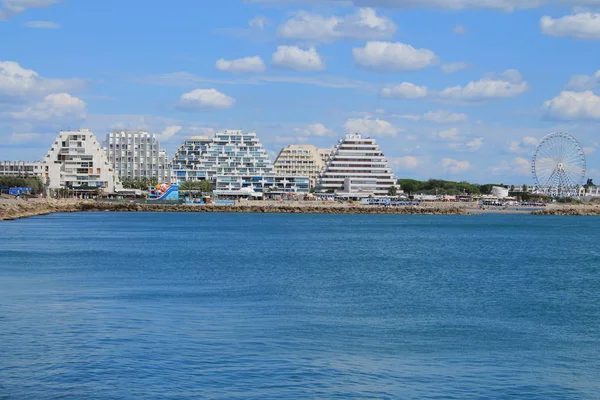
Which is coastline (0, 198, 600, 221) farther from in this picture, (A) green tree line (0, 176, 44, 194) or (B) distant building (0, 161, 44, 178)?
(B) distant building (0, 161, 44, 178)

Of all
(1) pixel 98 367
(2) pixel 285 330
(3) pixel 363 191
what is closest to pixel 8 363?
(1) pixel 98 367

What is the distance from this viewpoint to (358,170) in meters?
192

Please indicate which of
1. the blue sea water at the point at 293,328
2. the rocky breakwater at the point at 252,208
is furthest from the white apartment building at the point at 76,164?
the blue sea water at the point at 293,328

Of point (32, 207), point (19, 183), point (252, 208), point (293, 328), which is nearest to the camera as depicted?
point (293, 328)

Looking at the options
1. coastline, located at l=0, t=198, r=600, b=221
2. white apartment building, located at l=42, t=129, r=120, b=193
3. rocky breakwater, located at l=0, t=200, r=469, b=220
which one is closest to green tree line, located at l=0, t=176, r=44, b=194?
coastline, located at l=0, t=198, r=600, b=221

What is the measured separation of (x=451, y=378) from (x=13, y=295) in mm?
17863

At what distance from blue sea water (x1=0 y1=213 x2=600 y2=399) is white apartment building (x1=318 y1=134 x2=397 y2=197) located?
457 ft

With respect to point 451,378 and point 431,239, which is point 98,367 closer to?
point 451,378

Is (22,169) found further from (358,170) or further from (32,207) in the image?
(358,170)

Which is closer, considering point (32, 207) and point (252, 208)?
point (32, 207)

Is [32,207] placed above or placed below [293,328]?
above

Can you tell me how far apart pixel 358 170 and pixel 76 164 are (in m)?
59.7

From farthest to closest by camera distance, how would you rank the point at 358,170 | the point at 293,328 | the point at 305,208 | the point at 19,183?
the point at 358,170 < the point at 305,208 < the point at 19,183 < the point at 293,328

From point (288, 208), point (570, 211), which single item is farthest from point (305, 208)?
point (570, 211)
